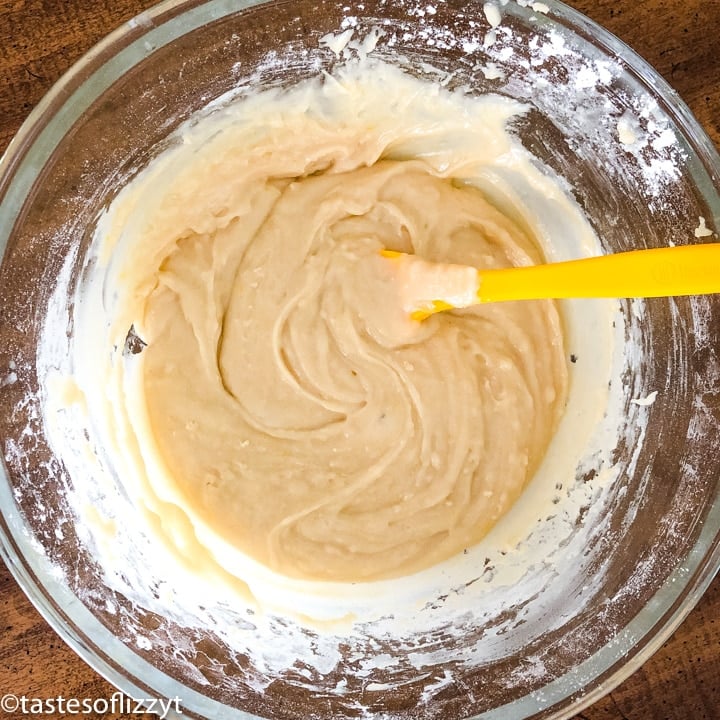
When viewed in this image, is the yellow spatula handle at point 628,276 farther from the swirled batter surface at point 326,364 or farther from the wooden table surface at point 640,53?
the wooden table surface at point 640,53

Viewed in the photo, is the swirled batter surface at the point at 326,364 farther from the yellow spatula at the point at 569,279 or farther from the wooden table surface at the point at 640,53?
the wooden table surface at the point at 640,53

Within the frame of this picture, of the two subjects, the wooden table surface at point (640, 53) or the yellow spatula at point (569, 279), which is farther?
the wooden table surface at point (640, 53)

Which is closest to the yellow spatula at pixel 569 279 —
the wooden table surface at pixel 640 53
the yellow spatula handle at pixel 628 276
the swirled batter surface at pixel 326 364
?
the yellow spatula handle at pixel 628 276

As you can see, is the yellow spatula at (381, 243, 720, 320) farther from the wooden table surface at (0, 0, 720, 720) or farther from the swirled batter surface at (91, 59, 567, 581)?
the wooden table surface at (0, 0, 720, 720)

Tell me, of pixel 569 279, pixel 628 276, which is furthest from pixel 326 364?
pixel 628 276
